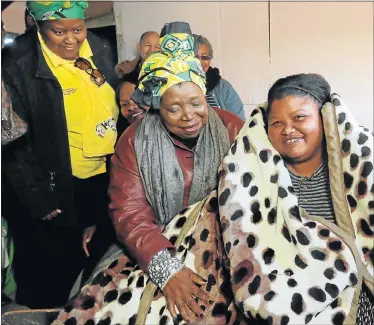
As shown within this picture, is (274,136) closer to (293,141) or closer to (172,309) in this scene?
(293,141)

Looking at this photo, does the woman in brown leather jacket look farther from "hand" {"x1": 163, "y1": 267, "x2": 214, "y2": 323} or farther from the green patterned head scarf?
the green patterned head scarf

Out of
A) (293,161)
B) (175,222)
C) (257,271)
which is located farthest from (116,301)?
(293,161)

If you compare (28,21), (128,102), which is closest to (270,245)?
(128,102)

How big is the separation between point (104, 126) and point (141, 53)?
8.0 inches

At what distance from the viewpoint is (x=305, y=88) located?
102 centimetres

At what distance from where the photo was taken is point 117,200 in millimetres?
1146

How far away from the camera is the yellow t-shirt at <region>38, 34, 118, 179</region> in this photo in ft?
4.22

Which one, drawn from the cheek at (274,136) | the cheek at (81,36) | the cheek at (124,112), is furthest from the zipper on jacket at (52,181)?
the cheek at (274,136)

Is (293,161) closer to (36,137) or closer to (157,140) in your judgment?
(157,140)

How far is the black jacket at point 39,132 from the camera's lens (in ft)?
4.24

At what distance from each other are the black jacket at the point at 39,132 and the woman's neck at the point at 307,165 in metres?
0.52

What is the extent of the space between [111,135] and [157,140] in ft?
0.64

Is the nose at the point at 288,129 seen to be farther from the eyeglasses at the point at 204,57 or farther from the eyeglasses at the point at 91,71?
the eyeglasses at the point at 91,71

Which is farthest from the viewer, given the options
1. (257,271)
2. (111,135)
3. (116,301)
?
(111,135)
